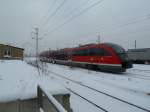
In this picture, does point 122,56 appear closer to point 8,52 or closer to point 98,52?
point 98,52

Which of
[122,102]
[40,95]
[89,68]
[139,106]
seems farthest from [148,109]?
[89,68]

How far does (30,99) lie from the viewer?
4070mm

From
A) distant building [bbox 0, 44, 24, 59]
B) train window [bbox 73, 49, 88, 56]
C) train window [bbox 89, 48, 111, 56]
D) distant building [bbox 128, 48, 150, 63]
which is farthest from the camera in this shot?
distant building [bbox 0, 44, 24, 59]

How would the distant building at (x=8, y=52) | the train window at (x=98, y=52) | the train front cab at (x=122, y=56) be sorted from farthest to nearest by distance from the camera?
the distant building at (x=8, y=52) < the train window at (x=98, y=52) < the train front cab at (x=122, y=56)

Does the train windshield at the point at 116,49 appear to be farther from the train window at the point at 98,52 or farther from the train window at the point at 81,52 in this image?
the train window at the point at 81,52

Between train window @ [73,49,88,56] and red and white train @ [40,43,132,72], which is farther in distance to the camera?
train window @ [73,49,88,56]

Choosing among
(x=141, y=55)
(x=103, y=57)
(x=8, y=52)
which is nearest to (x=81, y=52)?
(x=103, y=57)

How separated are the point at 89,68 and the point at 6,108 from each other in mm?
17461

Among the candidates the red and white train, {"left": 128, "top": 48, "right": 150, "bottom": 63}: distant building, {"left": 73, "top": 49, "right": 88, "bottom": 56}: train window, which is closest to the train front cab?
the red and white train

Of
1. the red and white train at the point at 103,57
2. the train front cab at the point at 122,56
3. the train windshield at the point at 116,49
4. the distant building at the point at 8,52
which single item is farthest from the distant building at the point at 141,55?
the distant building at the point at 8,52

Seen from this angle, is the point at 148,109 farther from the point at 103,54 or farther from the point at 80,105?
the point at 103,54

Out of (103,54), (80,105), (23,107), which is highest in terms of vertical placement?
(103,54)

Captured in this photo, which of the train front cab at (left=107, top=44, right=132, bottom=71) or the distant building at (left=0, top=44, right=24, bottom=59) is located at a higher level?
the distant building at (left=0, top=44, right=24, bottom=59)

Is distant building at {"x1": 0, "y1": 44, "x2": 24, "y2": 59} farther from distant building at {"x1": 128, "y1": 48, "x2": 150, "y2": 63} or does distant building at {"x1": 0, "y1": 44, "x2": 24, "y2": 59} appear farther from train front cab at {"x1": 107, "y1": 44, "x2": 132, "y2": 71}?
train front cab at {"x1": 107, "y1": 44, "x2": 132, "y2": 71}
